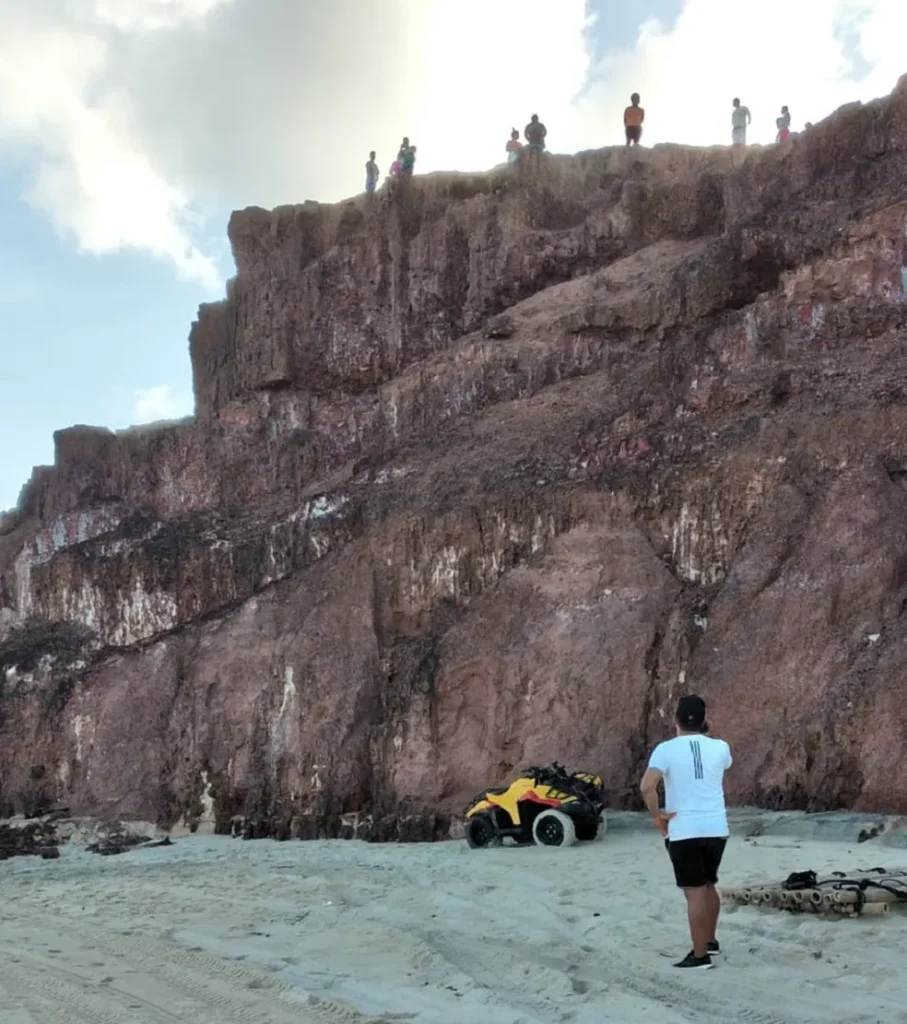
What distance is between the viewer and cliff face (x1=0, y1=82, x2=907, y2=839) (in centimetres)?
1919

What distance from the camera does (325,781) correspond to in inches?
878

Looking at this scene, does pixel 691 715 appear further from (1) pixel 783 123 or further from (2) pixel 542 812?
(1) pixel 783 123

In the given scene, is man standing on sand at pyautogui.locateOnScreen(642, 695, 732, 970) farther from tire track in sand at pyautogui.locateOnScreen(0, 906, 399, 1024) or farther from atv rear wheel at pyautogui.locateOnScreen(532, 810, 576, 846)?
atv rear wheel at pyautogui.locateOnScreen(532, 810, 576, 846)

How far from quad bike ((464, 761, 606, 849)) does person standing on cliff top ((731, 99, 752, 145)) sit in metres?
22.0

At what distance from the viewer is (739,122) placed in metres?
31.9

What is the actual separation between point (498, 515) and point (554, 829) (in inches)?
364

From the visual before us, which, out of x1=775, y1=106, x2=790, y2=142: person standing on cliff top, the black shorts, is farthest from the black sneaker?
x1=775, y1=106, x2=790, y2=142: person standing on cliff top

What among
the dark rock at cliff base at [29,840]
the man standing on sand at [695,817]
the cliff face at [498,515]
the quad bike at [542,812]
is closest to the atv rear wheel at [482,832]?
the quad bike at [542,812]

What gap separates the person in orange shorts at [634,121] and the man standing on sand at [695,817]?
1155 inches

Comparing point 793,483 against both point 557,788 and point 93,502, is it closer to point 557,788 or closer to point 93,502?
point 557,788

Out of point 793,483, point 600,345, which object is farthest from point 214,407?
point 793,483

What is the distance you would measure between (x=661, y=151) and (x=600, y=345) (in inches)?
334

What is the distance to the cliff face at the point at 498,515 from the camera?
63.0 ft

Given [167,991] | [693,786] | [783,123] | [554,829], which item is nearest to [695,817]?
[693,786]
